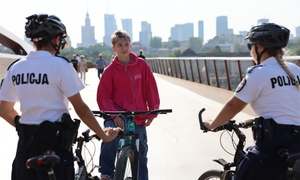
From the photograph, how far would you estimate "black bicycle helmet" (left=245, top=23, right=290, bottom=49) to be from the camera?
434 cm

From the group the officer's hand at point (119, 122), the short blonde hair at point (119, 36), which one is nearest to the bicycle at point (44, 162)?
the officer's hand at point (119, 122)

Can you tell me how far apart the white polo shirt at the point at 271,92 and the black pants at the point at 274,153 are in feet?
0.26

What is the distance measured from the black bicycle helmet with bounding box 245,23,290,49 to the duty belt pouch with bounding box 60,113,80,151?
1329 mm

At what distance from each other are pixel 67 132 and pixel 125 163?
1.28m

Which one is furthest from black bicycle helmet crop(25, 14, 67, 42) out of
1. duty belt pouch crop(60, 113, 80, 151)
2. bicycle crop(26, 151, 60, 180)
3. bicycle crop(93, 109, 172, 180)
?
bicycle crop(93, 109, 172, 180)

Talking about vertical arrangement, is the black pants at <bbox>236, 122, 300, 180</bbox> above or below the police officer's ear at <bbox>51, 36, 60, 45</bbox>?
below

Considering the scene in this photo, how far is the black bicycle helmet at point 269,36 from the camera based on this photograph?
14.2 feet

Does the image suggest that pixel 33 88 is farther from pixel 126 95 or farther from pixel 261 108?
pixel 126 95

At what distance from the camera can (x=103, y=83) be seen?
20.6 feet

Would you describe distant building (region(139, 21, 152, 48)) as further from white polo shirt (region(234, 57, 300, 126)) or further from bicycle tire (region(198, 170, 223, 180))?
white polo shirt (region(234, 57, 300, 126))

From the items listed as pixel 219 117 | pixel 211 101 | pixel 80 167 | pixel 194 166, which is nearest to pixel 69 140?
pixel 80 167

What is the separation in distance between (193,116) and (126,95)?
32.3 feet

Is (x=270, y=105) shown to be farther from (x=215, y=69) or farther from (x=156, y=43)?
(x=156, y=43)

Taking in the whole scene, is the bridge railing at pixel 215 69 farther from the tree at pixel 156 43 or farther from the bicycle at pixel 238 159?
the tree at pixel 156 43
